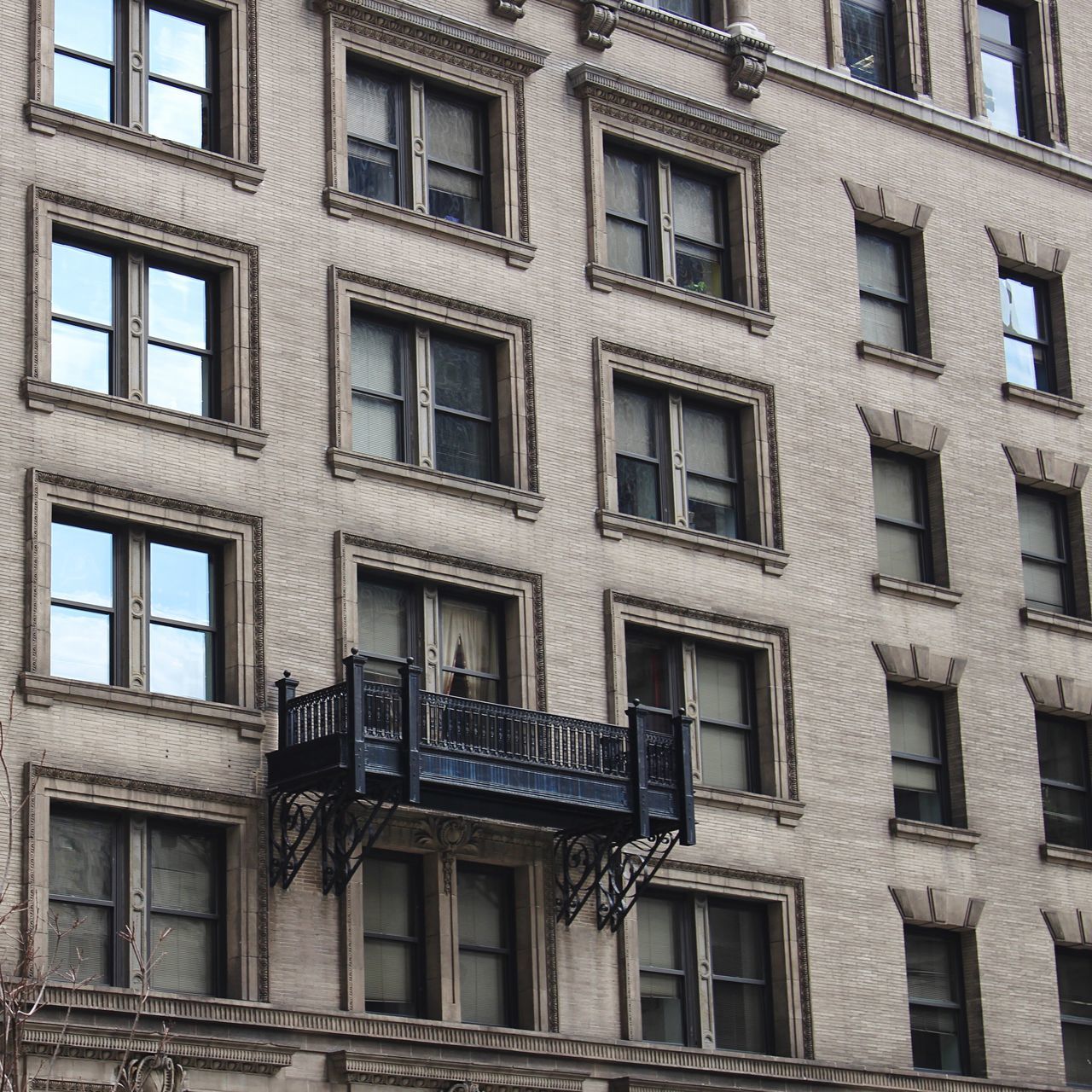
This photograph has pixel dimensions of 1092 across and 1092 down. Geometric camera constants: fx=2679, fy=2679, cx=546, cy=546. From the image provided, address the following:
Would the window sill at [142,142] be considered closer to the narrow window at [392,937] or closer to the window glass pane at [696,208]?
the window glass pane at [696,208]

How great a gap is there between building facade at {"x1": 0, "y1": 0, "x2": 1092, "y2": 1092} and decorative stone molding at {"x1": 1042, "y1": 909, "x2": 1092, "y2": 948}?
0.06 meters

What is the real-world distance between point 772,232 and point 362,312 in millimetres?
7651

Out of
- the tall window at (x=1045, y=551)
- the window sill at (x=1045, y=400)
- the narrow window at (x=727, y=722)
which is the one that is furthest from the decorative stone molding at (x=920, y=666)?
the window sill at (x=1045, y=400)

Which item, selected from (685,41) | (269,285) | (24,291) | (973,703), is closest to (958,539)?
(973,703)

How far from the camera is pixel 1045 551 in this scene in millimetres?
42844

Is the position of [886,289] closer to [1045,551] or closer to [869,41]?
[869,41]

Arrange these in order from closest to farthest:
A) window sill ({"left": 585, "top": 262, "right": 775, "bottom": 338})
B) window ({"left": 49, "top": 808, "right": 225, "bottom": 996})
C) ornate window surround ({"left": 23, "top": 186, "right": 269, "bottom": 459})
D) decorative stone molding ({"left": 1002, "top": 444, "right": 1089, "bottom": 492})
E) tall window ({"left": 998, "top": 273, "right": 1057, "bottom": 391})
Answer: window ({"left": 49, "top": 808, "right": 225, "bottom": 996})
ornate window surround ({"left": 23, "top": 186, "right": 269, "bottom": 459})
window sill ({"left": 585, "top": 262, "right": 775, "bottom": 338})
decorative stone molding ({"left": 1002, "top": 444, "right": 1089, "bottom": 492})
tall window ({"left": 998, "top": 273, "right": 1057, "bottom": 391})

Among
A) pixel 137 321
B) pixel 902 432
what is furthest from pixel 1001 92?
pixel 137 321

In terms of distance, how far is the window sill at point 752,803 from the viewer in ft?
120

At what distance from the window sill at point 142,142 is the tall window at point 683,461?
260 inches

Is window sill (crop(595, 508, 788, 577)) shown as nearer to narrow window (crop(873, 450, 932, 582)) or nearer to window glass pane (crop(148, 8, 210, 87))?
narrow window (crop(873, 450, 932, 582))

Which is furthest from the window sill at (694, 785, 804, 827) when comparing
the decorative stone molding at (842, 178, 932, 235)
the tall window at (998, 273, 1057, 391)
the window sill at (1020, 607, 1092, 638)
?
the decorative stone molding at (842, 178, 932, 235)

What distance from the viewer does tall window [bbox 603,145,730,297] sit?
128 feet

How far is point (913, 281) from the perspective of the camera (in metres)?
42.3
